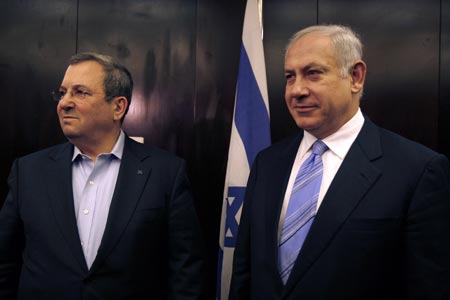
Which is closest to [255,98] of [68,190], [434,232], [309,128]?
[309,128]

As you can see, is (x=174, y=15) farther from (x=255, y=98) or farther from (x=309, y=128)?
(x=309, y=128)

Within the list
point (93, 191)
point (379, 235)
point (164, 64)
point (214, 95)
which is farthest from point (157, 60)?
point (379, 235)

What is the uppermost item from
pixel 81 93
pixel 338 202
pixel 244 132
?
pixel 81 93

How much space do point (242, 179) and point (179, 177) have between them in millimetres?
718

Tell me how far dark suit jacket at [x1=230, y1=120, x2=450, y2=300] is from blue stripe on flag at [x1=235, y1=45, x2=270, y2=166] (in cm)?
110

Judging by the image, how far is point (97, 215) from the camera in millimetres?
1700

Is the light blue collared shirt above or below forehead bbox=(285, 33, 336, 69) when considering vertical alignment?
below

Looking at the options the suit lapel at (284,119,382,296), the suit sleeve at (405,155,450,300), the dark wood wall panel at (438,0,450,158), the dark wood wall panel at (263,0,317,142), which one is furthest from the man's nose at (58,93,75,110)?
the dark wood wall panel at (438,0,450,158)

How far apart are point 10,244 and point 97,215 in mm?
409

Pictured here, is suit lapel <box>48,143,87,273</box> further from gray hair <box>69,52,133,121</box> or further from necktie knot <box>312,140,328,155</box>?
necktie knot <box>312,140,328,155</box>

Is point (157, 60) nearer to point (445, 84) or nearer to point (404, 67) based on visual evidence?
point (404, 67)

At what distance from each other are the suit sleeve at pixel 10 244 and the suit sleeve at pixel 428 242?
5.07ft

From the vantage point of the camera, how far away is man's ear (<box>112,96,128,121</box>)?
1883 mm

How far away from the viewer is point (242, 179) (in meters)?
2.46
